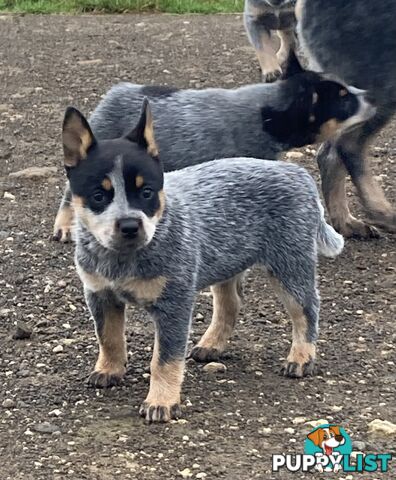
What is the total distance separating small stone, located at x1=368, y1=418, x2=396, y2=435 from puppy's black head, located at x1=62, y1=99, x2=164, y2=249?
105 centimetres

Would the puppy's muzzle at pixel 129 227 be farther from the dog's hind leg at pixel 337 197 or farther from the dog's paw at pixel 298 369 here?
the dog's hind leg at pixel 337 197

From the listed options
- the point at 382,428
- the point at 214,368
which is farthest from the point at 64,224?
the point at 382,428

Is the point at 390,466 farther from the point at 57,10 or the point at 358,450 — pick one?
the point at 57,10

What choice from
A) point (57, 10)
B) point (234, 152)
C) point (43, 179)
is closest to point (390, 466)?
point (234, 152)

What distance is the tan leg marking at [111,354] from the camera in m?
4.56

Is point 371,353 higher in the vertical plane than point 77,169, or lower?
lower

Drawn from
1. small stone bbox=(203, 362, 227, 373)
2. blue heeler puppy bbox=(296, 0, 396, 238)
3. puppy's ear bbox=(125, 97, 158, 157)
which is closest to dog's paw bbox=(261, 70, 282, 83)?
blue heeler puppy bbox=(296, 0, 396, 238)

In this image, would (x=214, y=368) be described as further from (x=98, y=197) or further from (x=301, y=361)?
(x=98, y=197)

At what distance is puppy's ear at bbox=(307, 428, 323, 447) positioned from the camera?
165 inches

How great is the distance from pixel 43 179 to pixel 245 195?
9.08 feet

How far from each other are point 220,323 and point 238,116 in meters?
1.41

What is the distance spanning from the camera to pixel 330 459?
409 cm

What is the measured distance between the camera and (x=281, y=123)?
5957mm

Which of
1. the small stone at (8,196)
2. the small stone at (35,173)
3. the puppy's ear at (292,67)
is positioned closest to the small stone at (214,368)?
the puppy's ear at (292,67)
